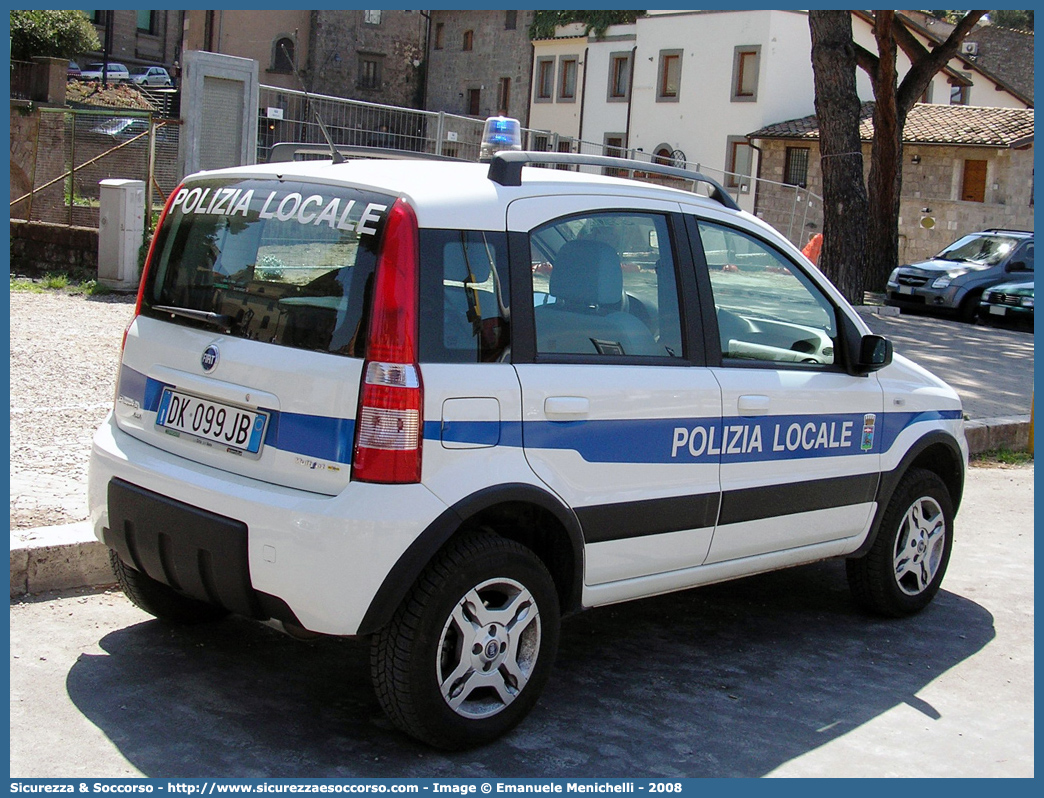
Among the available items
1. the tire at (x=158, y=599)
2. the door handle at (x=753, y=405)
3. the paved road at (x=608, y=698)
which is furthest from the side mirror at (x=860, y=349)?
the tire at (x=158, y=599)

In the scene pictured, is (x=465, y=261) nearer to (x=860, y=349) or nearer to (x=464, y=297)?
(x=464, y=297)

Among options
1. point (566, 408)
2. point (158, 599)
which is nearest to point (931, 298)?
point (566, 408)

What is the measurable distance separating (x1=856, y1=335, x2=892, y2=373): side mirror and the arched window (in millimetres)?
51410

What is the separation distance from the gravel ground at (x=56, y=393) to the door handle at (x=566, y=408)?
8.56 feet

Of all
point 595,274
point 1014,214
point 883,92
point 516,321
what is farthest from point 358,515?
point 1014,214

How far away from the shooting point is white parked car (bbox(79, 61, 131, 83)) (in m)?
45.5

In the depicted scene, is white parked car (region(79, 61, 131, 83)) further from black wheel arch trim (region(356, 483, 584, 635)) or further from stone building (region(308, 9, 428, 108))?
black wheel arch trim (region(356, 483, 584, 635))

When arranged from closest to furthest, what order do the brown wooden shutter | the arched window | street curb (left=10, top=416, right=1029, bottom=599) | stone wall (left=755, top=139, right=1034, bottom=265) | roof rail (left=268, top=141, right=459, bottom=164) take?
roof rail (left=268, top=141, right=459, bottom=164) < street curb (left=10, top=416, right=1029, bottom=599) < stone wall (left=755, top=139, right=1034, bottom=265) < the brown wooden shutter < the arched window

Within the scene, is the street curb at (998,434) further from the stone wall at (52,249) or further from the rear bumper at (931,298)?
the rear bumper at (931,298)

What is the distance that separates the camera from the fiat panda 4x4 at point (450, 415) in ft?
11.3

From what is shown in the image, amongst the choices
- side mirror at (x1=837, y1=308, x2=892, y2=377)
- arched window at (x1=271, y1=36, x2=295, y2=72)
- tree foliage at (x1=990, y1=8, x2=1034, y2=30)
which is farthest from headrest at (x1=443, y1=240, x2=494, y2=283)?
tree foliage at (x1=990, y1=8, x2=1034, y2=30)

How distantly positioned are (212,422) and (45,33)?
3935 centimetres

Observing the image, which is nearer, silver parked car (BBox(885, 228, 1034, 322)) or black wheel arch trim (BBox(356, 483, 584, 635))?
black wheel arch trim (BBox(356, 483, 584, 635))

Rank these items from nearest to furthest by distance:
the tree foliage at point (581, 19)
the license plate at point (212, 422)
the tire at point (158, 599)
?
1. the license plate at point (212, 422)
2. the tire at point (158, 599)
3. the tree foliage at point (581, 19)
